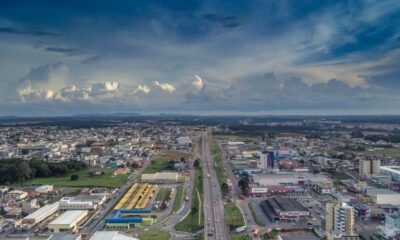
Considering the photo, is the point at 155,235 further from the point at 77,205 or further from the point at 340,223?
the point at 340,223

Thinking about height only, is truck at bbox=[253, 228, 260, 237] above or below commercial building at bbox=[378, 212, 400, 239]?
below

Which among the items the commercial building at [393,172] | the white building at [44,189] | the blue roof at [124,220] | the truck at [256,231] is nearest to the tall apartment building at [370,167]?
the commercial building at [393,172]

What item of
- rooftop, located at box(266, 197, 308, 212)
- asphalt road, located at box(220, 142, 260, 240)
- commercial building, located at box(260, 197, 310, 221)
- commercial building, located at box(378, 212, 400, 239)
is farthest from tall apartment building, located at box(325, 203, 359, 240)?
asphalt road, located at box(220, 142, 260, 240)

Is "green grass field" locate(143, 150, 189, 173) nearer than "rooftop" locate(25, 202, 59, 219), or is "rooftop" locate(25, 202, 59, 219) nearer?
"rooftop" locate(25, 202, 59, 219)

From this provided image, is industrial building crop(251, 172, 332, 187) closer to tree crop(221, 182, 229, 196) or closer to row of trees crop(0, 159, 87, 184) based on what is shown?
tree crop(221, 182, 229, 196)

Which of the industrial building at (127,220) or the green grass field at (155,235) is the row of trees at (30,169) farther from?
the green grass field at (155,235)

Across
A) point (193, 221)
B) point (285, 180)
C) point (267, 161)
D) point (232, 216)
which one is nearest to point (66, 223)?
point (193, 221)
